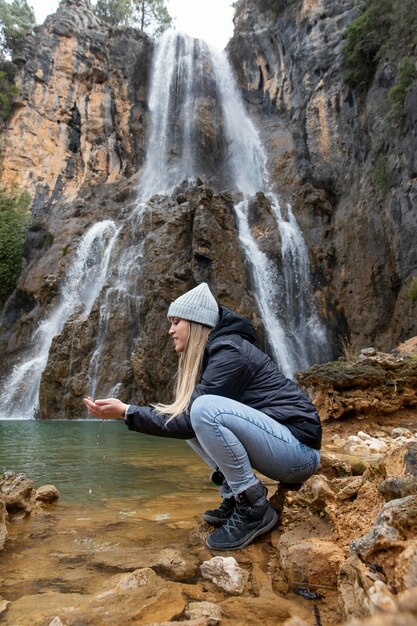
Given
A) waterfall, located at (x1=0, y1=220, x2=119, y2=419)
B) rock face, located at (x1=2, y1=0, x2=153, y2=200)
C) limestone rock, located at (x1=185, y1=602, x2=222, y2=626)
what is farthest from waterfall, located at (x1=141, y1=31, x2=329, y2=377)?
limestone rock, located at (x1=185, y1=602, x2=222, y2=626)

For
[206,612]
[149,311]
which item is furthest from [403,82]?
[206,612]

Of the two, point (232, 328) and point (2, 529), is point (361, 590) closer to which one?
point (232, 328)

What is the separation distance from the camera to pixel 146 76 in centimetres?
2884

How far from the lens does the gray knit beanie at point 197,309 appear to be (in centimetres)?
248

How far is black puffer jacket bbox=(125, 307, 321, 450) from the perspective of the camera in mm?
2295

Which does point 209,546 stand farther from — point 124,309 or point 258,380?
point 124,309

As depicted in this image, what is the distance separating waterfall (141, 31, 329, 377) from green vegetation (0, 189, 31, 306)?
686 centimetres

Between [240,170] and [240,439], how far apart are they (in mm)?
24730

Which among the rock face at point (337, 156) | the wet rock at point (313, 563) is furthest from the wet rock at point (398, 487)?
the rock face at point (337, 156)

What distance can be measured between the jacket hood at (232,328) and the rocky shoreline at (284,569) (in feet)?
2.77

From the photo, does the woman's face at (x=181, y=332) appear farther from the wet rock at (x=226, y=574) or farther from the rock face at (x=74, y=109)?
the rock face at (x=74, y=109)

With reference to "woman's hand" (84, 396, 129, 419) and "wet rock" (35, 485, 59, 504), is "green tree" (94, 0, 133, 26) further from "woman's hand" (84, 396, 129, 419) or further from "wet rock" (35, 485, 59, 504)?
"woman's hand" (84, 396, 129, 419)

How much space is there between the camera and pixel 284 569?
5.99 feet

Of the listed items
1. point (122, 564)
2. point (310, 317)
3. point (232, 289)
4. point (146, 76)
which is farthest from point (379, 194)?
point (146, 76)
